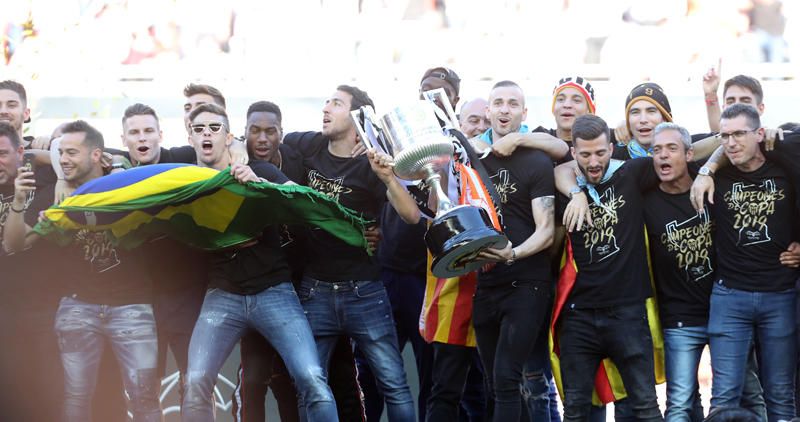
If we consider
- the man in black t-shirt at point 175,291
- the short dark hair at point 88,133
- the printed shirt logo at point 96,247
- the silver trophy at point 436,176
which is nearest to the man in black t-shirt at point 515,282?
the silver trophy at point 436,176

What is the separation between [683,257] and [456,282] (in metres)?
1.20

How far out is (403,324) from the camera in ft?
20.7

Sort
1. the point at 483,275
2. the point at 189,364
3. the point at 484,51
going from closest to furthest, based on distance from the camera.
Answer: the point at 189,364, the point at 483,275, the point at 484,51

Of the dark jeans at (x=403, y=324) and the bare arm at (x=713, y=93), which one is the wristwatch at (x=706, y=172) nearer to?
the bare arm at (x=713, y=93)

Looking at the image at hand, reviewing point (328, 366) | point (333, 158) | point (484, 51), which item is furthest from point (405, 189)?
point (484, 51)

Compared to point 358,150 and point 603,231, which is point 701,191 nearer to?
point 603,231

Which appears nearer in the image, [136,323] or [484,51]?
[136,323]

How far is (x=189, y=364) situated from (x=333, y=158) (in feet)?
4.61

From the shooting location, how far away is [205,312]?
549 centimetres

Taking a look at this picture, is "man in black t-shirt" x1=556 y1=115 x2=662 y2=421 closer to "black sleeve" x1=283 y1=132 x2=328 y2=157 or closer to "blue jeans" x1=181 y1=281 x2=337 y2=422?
"blue jeans" x1=181 y1=281 x2=337 y2=422

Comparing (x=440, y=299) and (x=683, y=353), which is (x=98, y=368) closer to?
(x=440, y=299)

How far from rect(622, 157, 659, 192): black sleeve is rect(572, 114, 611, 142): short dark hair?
0.23 metres

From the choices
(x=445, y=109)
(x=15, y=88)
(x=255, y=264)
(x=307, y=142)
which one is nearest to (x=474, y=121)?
(x=445, y=109)

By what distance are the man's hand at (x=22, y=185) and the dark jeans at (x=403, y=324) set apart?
6.58 feet
